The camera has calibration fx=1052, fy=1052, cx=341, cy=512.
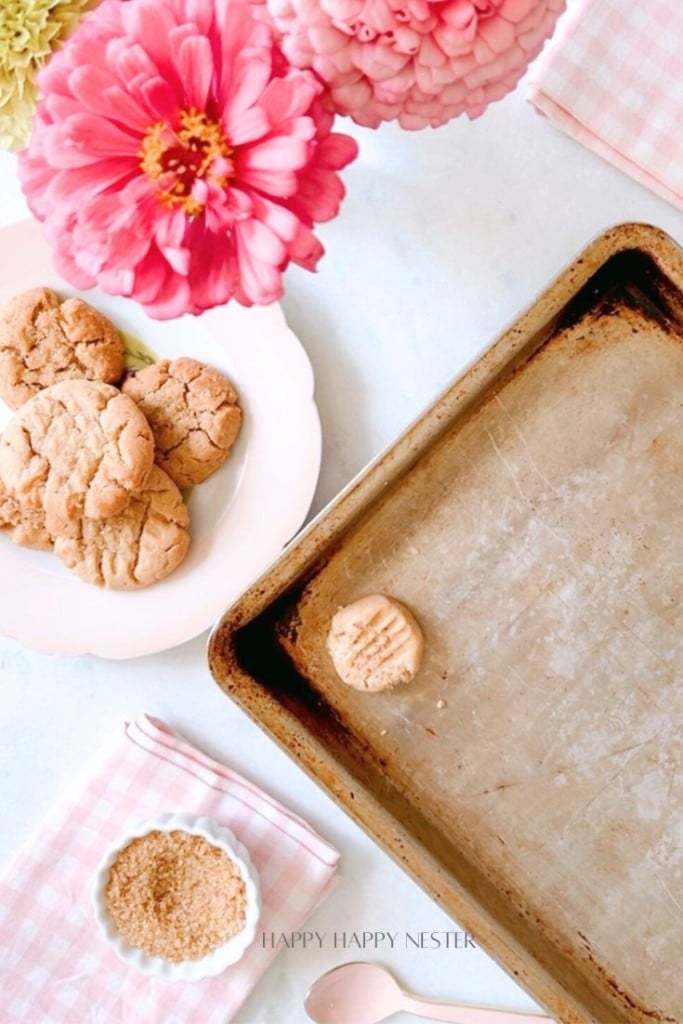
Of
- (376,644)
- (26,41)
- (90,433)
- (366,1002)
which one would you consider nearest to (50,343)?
(90,433)

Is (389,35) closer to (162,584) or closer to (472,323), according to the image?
(472,323)

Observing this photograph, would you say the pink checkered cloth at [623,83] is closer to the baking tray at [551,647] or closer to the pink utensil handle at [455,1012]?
the baking tray at [551,647]

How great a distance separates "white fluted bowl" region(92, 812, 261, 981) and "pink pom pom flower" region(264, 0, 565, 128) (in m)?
0.51

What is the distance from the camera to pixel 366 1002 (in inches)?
32.6

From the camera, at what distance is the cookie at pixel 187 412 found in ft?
2.48

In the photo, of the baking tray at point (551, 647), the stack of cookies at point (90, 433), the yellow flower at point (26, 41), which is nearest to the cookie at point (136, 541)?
the stack of cookies at point (90, 433)

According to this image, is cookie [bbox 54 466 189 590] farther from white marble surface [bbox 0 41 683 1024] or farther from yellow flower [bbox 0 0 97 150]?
yellow flower [bbox 0 0 97 150]

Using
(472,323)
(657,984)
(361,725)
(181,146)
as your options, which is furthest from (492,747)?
(181,146)

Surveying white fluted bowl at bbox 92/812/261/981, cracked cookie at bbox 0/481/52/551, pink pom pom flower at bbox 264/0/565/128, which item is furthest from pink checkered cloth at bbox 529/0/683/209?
white fluted bowl at bbox 92/812/261/981

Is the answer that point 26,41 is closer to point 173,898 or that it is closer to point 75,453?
point 75,453

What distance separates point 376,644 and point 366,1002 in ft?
1.15

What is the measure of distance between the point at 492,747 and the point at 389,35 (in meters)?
0.44

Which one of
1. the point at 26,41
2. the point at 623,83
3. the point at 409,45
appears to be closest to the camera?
the point at 409,45

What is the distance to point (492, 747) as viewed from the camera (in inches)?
27.2
